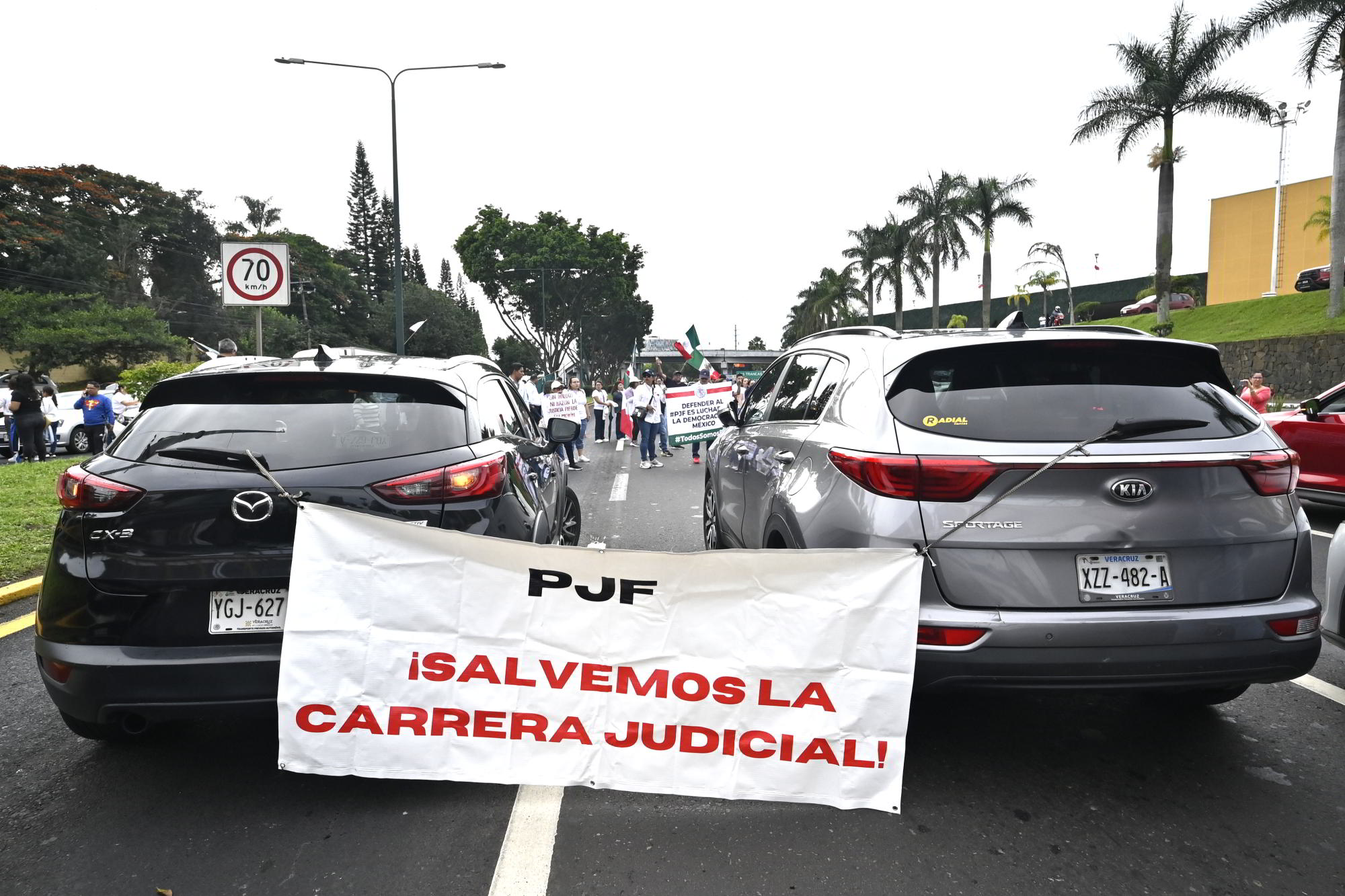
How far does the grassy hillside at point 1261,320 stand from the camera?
31.6 metres

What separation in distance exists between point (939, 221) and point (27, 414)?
47204 millimetres

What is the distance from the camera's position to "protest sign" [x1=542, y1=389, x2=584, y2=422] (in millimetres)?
17672

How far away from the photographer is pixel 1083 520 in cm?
313

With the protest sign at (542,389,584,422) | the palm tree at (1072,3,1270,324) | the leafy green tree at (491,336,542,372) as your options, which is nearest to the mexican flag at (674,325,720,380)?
the protest sign at (542,389,584,422)

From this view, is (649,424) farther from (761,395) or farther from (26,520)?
Answer: (761,395)

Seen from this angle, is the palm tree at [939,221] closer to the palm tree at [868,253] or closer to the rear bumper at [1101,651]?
the palm tree at [868,253]

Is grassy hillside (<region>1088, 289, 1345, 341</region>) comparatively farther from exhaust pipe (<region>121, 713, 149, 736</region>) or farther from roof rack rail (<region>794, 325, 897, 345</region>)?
exhaust pipe (<region>121, 713, 149, 736</region>)

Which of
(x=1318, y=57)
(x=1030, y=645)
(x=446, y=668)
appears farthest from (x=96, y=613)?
(x=1318, y=57)

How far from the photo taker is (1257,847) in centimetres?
294

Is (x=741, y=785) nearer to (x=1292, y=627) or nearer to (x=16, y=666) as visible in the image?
(x=1292, y=627)

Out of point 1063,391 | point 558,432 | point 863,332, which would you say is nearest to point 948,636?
point 1063,391

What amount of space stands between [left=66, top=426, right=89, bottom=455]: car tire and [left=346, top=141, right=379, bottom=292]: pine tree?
6623cm

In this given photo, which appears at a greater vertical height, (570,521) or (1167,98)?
(1167,98)

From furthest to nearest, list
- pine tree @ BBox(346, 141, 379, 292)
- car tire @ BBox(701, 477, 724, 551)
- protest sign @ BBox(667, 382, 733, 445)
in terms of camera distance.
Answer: pine tree @ BBox(346, 141, 379, 292)
protest sign @ BBox(667, 382, 733, 445)
car tire @ BBox(701, 477, 724, 551)
